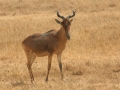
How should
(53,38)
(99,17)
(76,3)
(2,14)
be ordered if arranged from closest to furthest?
(53,38)
(99,17)
(2,14)
(76,3)

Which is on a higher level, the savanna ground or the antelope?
the antelope

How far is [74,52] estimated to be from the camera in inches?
735

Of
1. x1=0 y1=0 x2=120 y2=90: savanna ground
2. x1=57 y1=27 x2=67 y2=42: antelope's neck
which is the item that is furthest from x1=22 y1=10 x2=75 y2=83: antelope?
x1=0 y1=0 x2=120 y2=90: savanna ground

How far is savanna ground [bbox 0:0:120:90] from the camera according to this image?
12.8 metres

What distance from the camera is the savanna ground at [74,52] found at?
41.8 ft

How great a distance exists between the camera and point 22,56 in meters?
18.4

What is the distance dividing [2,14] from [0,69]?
50.2ft

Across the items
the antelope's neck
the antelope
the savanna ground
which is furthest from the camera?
the antelope's neck

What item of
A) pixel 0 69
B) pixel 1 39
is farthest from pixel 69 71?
pixel 1 39

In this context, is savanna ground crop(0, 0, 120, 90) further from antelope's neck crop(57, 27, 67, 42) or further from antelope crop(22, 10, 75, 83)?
antelope's neck crop(57, 27, 67, 42)

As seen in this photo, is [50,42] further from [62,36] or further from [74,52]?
[74,52]

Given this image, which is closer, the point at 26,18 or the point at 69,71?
the point at 69,71

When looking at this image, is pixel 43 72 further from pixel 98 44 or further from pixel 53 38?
pixel 98 44

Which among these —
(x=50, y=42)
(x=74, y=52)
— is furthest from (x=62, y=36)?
(x=74, y=52)
